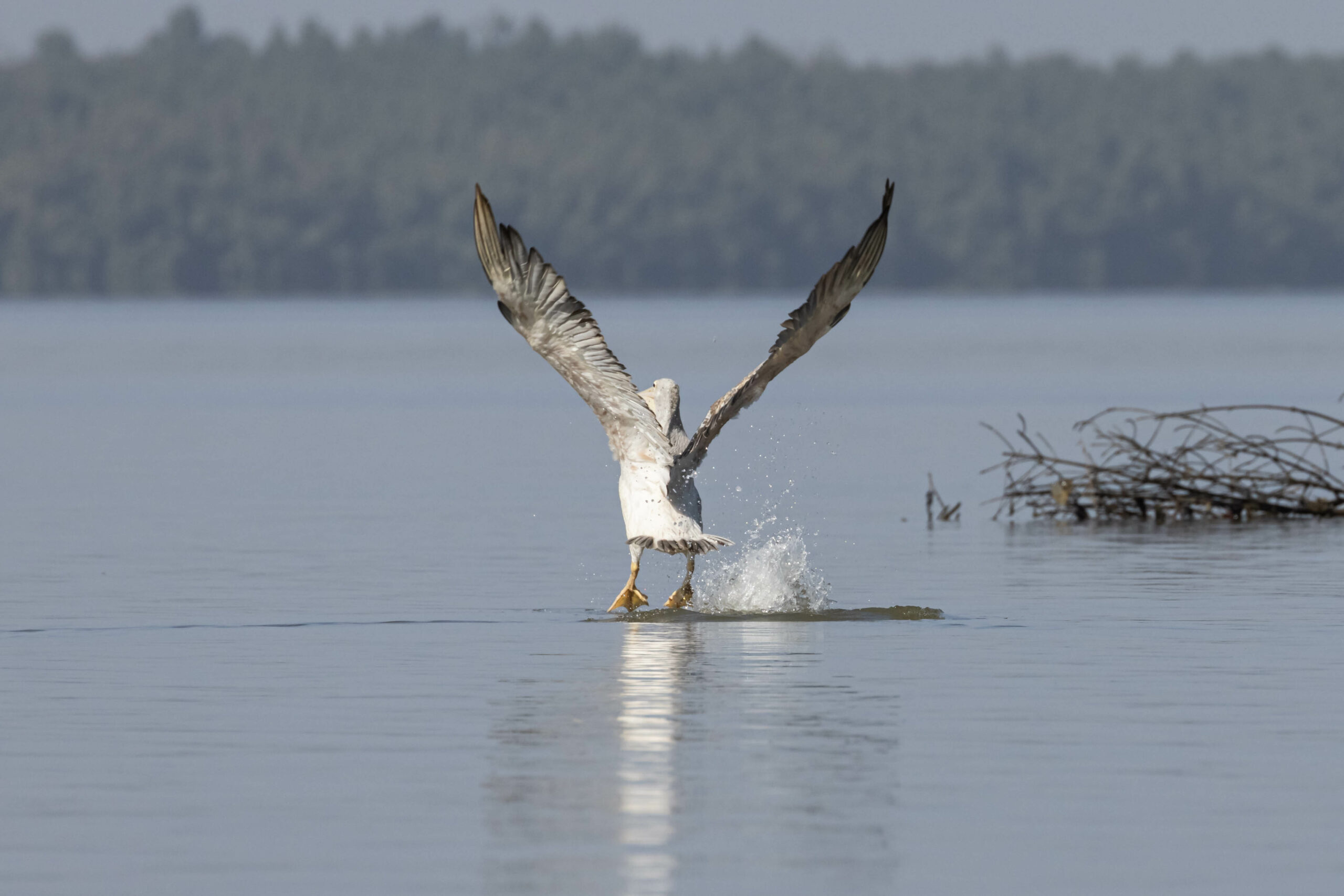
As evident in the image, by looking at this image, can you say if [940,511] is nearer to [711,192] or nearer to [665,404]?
[665,404]

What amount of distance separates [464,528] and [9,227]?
422 ft

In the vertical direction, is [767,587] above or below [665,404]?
below

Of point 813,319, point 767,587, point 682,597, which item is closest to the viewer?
point 813,319

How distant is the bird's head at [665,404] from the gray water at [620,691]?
110 cm

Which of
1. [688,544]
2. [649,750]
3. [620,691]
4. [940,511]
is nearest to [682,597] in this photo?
[688,544]

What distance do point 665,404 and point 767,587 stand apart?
4.55 feet

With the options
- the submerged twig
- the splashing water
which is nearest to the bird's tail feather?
the splashing water

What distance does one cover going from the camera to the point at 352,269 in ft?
501

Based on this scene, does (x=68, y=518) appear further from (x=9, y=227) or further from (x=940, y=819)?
(x=9, y=227)

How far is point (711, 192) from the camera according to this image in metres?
154

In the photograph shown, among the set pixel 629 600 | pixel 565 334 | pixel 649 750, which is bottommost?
pixel 649 750

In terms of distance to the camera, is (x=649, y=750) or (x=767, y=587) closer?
(x=649, y=750)

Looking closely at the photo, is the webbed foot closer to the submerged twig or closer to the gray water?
the gray water

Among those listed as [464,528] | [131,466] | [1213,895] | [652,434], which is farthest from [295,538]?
[1213,895]
